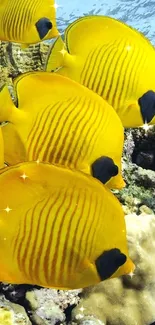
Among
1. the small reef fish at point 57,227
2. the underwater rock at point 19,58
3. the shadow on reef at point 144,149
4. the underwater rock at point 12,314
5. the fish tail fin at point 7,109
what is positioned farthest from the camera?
the shadow on reef at point 144,149

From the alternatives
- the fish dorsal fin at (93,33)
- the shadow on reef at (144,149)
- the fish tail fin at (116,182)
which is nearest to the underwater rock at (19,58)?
the shadow on reef at (144,149)

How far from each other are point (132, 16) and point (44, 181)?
29130 millimetres

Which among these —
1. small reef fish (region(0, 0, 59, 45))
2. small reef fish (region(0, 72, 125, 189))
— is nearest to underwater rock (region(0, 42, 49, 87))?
small reef fish (region(0, 0, 59, 45))

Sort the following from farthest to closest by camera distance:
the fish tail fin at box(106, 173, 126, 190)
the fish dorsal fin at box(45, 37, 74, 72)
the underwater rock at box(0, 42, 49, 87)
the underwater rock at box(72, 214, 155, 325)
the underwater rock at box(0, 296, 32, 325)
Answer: the underwater rock at box(0, 42, 49, 87), the underwater rock at box(72, 214, 155, 325), the underwater rock at box(0, 296, 32, 325), the fish dorsal fin at box(45, 37, 74, 72), the fish tail fin at box(106, 173, 126, 190)

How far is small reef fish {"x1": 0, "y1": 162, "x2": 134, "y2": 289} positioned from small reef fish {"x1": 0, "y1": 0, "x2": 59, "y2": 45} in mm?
2094

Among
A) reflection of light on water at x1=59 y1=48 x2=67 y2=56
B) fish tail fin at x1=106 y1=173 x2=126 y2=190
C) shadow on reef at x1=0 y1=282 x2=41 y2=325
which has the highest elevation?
reflection of light on water at x1=59 y1=48 x2=67 y2=56

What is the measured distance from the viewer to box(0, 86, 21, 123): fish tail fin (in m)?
1.91

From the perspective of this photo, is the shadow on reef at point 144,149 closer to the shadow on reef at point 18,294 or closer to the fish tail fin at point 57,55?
the shadow on reef at point 18,294

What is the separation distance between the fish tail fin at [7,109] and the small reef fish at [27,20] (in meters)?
1.61

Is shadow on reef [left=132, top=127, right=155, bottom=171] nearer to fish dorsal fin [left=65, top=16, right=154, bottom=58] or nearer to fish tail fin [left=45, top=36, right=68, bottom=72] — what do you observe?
fish dorsal fin [left=65, top=16, right=154, bottom=58]

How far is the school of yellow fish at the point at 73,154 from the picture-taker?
1580mm

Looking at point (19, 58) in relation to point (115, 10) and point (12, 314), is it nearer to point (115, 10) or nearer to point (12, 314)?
point (12, 314)

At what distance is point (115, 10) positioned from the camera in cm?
2788

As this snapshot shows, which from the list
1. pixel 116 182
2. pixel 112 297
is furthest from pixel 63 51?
pixel 112 297
